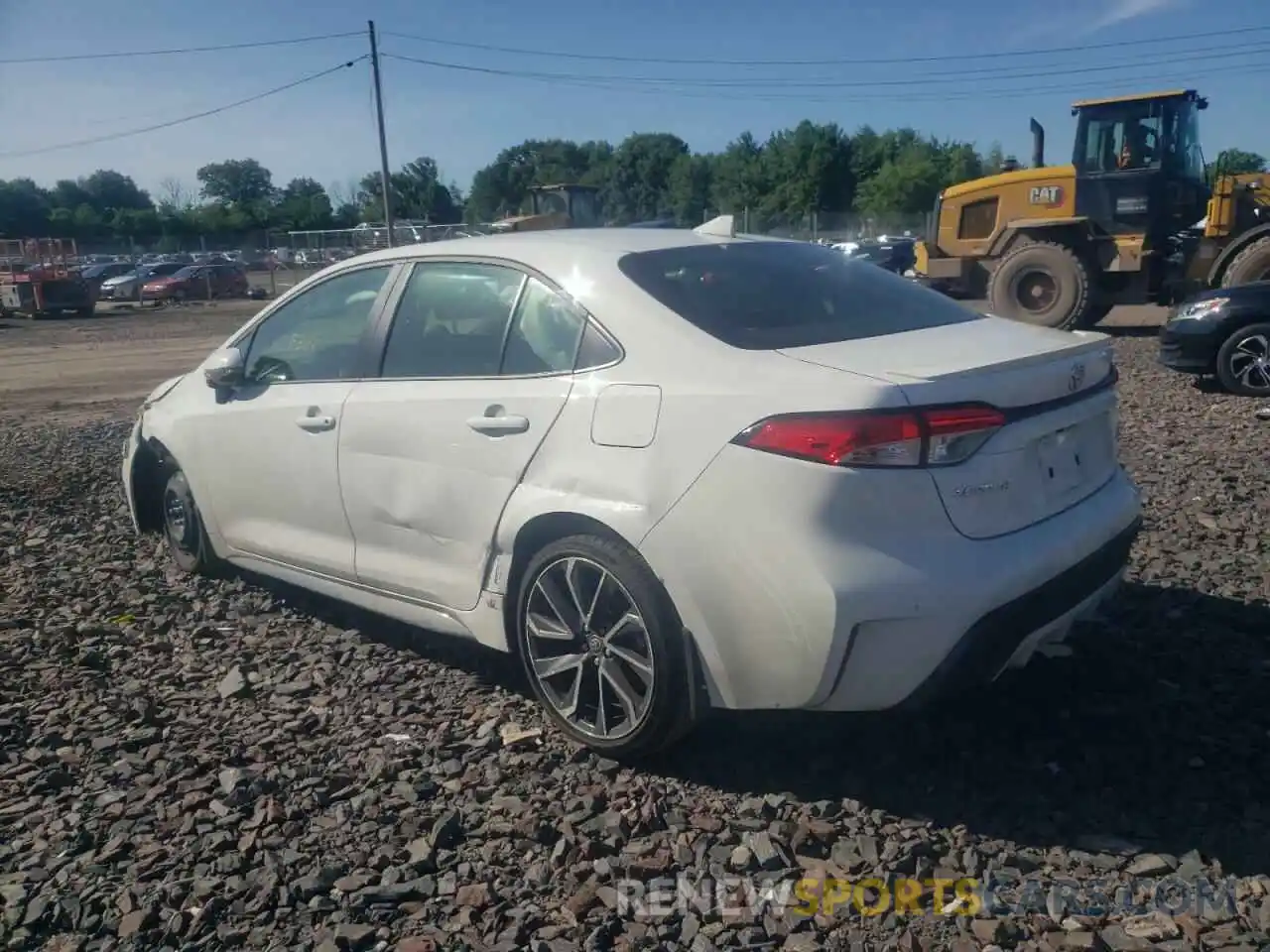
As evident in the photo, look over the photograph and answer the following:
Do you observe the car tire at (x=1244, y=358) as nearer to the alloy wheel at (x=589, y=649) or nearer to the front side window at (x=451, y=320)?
the front side window at (x=451, y=320)

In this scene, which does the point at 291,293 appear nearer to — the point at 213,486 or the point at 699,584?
the point at 213,486

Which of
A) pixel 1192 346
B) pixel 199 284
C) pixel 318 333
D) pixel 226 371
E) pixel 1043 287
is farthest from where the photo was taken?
pixel 199 284

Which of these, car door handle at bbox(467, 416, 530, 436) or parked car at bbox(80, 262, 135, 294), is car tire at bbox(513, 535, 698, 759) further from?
parked car at bbox(80, 262, 135, 294)

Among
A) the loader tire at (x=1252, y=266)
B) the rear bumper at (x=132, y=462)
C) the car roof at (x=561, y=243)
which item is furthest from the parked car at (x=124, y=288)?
the car roof at (x=561, y=243)

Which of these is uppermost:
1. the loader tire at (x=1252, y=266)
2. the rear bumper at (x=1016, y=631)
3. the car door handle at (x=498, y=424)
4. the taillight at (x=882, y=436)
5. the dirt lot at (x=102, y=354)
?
the taillight at (x=882, y=436)

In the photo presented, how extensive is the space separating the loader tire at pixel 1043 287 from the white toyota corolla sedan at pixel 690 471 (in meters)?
11.6

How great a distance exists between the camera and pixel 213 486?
4.92 m

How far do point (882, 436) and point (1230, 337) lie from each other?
7858 millimetres

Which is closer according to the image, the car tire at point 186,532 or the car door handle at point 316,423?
the car door handle at point 316,423

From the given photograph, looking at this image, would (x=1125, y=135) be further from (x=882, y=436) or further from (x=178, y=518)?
(x=882, y=436)

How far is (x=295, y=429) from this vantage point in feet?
Result: 14.3

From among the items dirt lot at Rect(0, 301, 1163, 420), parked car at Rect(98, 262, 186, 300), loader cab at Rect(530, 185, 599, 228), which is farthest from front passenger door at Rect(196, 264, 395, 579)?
parked car at Rect(98, 262, 186, 300)

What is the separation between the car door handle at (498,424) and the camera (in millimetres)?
3479

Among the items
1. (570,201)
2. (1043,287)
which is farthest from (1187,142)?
(570,201)
